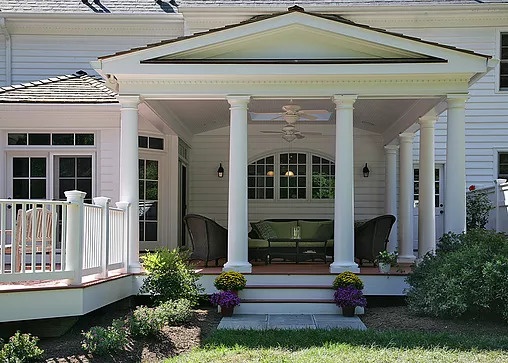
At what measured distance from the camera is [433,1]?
50.7 feet

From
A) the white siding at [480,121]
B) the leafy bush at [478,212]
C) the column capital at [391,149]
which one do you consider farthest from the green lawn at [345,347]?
the white siding at [480,121]

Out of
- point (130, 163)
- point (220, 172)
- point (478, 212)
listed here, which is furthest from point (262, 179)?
point (130, 163)

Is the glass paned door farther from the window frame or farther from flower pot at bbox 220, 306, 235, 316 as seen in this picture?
flower pot at bbox 220, 306, 235, 316

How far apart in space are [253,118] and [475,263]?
23.2 ft

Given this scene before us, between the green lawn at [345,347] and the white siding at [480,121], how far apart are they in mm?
8184

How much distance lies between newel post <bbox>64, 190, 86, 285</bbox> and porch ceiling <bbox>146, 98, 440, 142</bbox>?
315 centimetres

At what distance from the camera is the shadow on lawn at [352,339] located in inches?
290

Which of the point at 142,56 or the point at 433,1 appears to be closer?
the point at 142,56

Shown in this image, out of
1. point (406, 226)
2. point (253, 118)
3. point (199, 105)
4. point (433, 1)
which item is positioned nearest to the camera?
point (199, 105)

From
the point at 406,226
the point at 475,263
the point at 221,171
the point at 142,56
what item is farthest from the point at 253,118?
the point at 475,263

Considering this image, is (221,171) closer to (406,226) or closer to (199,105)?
(199,105)

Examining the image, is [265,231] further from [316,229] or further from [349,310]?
[349,310]

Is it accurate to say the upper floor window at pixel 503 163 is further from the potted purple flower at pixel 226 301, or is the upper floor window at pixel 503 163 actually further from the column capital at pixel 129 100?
the column capital at pixel 129 100

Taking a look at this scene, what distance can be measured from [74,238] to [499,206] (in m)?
9.33
